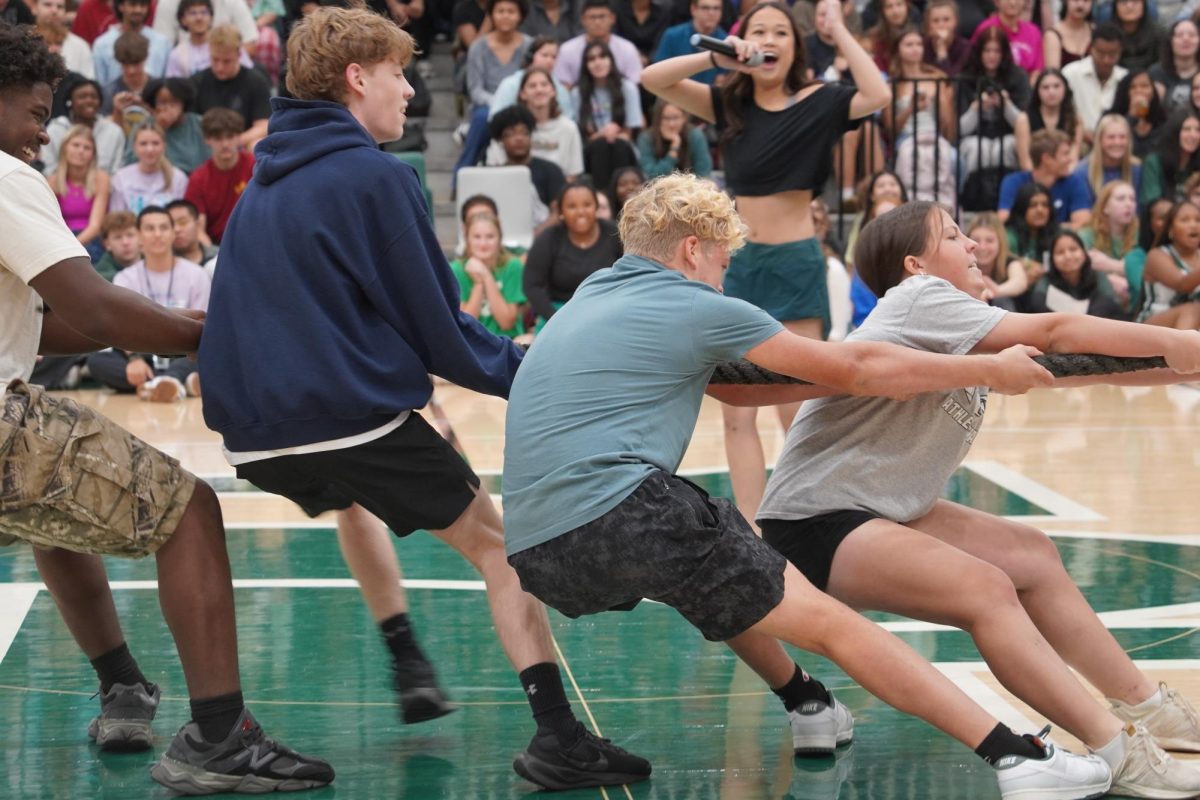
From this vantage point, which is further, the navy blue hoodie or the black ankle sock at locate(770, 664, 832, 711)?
the black ankle sock at locate(770, 664, 832, 711)

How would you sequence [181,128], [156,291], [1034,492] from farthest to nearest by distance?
[181,128] < [156,291] < [1034,492]

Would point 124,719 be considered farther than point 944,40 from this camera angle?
No

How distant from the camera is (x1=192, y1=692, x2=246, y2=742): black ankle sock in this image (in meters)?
3.81

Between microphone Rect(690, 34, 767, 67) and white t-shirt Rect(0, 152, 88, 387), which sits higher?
white t-shirt Rect(0, 152, 88, 387)

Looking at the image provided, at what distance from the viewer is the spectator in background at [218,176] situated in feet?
40.3

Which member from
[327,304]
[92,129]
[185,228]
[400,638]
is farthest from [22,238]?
[92,129]

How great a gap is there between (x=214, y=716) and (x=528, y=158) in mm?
9125

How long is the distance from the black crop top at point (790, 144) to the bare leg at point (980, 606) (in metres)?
2.67

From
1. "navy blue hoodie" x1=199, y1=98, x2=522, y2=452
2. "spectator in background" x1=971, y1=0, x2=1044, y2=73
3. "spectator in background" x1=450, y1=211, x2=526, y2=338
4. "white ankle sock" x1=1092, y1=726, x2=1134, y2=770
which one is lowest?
"spectator in background" x1=450, y1=211, x2=526, y2=338

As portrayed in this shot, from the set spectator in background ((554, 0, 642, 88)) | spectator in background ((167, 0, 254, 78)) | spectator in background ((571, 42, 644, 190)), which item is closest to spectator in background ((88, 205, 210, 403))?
spectator in background ((167, 0, 254, 78))

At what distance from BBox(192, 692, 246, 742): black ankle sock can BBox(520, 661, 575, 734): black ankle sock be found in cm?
65

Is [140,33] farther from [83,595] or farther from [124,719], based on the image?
[124,719]

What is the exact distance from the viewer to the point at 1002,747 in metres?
3.48

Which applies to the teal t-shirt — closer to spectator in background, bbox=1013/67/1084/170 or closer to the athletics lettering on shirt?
the athletics lettering on shirt
